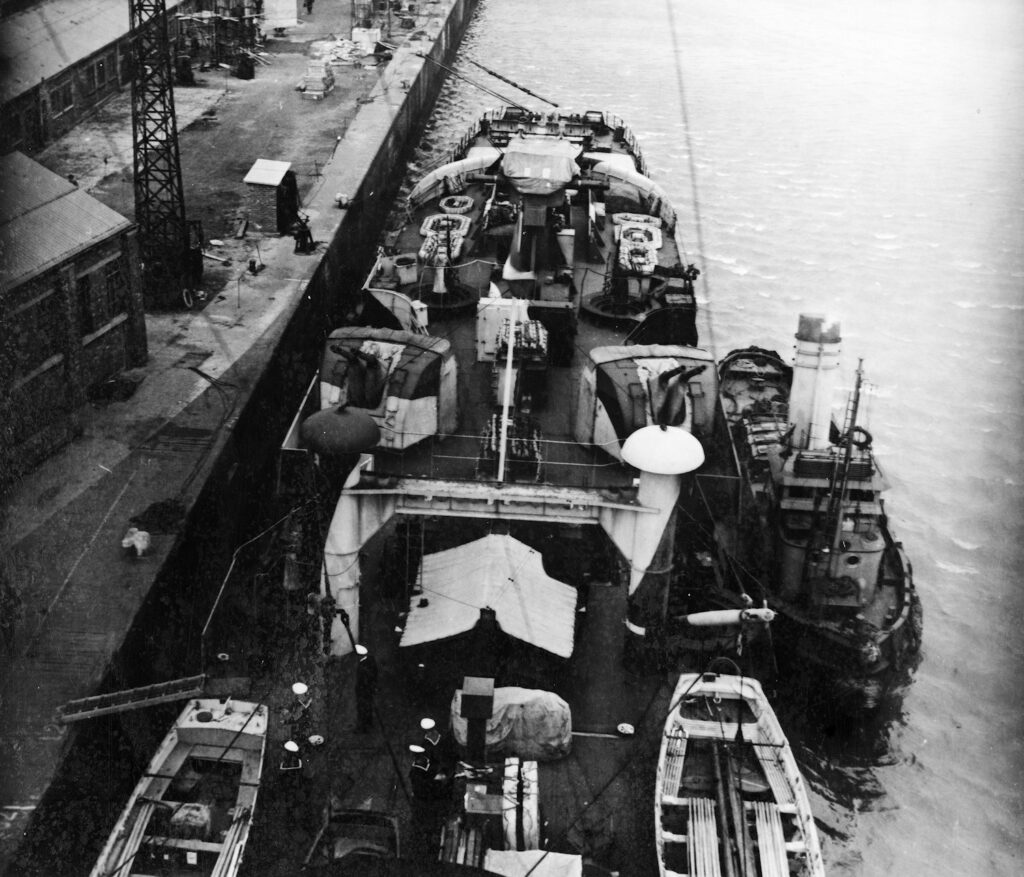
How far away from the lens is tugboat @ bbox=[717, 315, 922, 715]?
22797mm

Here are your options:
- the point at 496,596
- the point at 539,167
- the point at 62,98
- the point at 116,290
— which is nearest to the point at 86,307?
the point at 116,290

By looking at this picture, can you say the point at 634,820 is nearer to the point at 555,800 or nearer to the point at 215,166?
the point at 555,800

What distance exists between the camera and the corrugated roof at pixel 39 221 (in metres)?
25.6

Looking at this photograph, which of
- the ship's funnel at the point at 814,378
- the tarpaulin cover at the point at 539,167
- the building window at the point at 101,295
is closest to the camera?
the ship's funnel at the point at 814,378

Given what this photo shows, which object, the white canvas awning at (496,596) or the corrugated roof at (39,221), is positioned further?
the corrugated roof at (39,221)

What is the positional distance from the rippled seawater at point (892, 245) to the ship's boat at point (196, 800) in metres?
10.9

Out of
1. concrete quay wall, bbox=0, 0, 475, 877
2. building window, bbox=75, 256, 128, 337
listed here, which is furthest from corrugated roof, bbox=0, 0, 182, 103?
building window, bbox=75, 256, 128, 337

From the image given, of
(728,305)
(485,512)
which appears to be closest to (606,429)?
(485,512)

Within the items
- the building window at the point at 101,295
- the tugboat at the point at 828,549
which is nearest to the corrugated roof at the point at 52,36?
the building window at the point at 101,295

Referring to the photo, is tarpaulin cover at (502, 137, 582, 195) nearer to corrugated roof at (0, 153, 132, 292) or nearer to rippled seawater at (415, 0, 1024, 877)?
rippled seawater at (415, 0, 1024, 877)

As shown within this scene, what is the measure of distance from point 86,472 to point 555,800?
12.8m

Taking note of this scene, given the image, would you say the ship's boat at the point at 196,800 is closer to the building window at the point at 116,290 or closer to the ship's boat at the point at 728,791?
the ship's boat at the point at 728,791

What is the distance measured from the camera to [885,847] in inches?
852

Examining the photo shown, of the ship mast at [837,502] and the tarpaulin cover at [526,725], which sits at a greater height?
the ship mast at [837,502]
